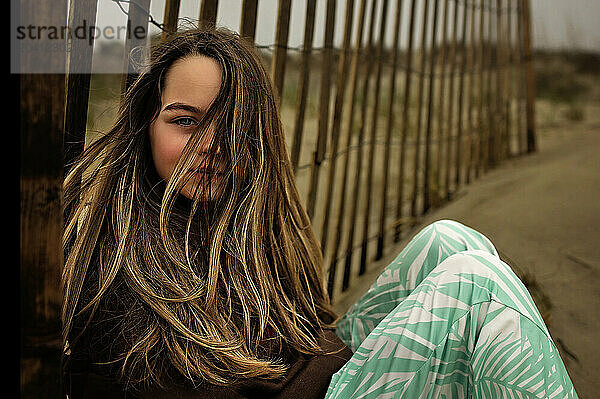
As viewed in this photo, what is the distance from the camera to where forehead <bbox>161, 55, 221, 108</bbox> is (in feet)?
3.76

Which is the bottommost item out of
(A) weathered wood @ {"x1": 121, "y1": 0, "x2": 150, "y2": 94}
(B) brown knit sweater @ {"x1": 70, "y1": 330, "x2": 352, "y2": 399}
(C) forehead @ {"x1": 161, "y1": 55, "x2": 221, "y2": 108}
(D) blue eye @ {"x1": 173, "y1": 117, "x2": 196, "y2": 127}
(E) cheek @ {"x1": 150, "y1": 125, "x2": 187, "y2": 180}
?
(B) brown knit sweater @ {"x1": 70, "y1": 330, "x2": 352, "y2": 399}

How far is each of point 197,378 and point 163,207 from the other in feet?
0.93

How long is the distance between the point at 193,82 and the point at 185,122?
2.8 inches

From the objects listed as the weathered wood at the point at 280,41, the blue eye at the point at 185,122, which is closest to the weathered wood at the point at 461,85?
the weathered wood at the point at 280,41

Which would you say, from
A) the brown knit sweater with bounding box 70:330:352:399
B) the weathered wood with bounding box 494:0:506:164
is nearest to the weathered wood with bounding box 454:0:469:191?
the weathered wood with bounding box 494:0:506:164

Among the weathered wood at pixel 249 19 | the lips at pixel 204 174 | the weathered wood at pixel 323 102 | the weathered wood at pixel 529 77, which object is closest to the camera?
the lips at pixel 204 174

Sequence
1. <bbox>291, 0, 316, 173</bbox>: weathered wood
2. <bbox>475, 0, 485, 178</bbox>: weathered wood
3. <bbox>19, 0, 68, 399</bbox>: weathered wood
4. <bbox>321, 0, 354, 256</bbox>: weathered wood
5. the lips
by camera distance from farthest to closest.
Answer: <bbox>475, 0, 485, 178</bbox>: weathered wood, <bbox>321, 0, 354, 256</bbox>: weathered wood, <bbox>291, 0, 316, 173</bbox>: weathered wood, the lips, <bbox>19, 0, 68, 399</bbox>: weathered wood

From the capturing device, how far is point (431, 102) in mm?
2963

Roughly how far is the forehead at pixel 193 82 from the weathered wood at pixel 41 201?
32cm

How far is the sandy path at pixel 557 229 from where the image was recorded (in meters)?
2.14

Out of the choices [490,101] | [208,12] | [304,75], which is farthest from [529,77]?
[208,12]

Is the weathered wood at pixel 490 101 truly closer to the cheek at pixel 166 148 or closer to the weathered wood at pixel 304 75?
the weathered wood at pixel 304 75

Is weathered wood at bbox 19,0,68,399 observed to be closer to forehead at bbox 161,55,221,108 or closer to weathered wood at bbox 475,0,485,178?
forehead at bbox 161,55,221,108

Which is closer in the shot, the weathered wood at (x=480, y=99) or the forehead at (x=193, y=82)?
the forehead at (x=193, y=82)
